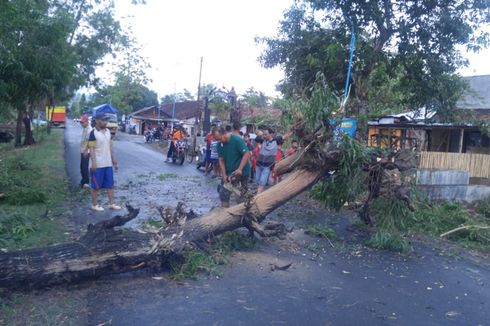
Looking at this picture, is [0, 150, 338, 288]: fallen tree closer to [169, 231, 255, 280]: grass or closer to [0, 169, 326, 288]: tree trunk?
[0, 169, 326, 288]: tree trunk

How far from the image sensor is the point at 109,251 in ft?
16.3

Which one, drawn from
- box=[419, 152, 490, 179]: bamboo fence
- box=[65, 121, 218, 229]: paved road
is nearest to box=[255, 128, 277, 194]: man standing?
box=[65, 121, 218, 229]: paved road

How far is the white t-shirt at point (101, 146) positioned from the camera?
789 cm

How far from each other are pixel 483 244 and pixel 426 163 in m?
5.74

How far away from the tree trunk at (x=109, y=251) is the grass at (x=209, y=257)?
136 mm

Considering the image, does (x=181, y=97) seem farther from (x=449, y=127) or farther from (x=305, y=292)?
(x=305, y=292)

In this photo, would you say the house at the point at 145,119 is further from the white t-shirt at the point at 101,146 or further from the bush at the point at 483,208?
the white t-shirt at the point at 101,146

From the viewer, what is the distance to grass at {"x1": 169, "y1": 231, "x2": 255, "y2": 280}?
537 cm

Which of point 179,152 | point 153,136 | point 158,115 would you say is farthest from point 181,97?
point 179,152

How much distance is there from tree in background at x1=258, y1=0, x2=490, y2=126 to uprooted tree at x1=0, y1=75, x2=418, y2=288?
3.83m

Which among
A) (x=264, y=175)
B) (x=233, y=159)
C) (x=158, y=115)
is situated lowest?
(x=264, y=175)

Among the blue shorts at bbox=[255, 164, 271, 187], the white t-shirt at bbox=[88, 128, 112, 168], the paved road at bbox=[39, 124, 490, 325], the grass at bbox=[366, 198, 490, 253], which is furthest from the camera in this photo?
the blue shorts at bbox=[255, 164, 271, 187]

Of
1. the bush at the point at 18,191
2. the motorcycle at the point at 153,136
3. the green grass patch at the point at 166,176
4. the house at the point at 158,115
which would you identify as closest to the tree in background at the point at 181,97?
the house at the point at 158,115

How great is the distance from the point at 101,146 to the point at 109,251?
337 centimetres
